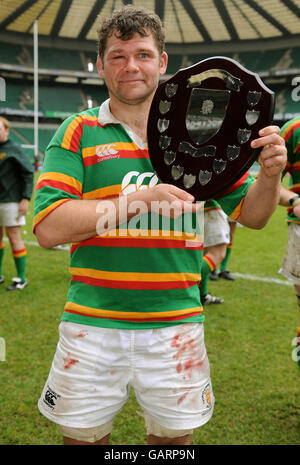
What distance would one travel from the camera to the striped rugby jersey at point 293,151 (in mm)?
2135

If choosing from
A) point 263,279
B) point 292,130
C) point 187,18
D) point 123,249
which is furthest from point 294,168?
point 187,18

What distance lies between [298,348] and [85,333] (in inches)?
55.4

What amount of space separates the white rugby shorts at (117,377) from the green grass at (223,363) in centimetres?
83

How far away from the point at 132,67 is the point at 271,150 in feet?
1.46

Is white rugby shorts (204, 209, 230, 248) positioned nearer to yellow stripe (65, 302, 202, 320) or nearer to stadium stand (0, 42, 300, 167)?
yellow stripe (65, 302, 202, 320)

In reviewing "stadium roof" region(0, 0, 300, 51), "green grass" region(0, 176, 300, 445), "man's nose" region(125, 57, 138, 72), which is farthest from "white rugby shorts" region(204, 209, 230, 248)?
"stadium roof" region(0, 0, 300, 51)

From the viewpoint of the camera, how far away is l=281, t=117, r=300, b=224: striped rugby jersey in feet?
7.00

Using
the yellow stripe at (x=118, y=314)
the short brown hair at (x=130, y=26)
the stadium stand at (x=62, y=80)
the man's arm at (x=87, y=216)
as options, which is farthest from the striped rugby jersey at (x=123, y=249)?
the stadium stand at (x=62, y=80)

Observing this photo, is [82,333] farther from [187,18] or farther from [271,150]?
[187,18]

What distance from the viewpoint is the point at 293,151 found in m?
2.16

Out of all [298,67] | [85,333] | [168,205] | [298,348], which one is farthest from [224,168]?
[298,67]

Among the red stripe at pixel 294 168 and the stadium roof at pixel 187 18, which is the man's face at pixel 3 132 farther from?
the stadium roof at pixel 187 18

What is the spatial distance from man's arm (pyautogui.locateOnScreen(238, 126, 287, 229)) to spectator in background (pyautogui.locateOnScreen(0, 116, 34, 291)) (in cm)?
311
